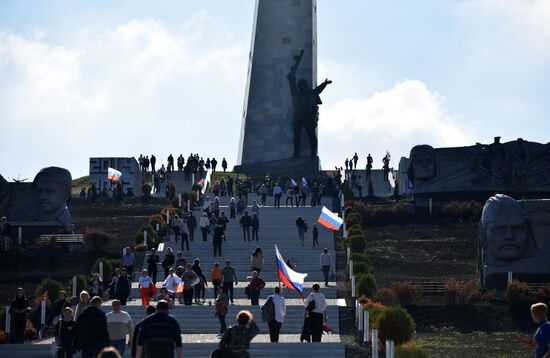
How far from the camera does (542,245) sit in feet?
92.7

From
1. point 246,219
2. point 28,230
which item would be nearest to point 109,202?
point 28,230

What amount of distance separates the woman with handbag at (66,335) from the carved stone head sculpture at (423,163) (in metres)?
29.3

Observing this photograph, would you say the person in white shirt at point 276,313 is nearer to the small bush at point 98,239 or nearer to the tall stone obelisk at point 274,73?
the small bush at point 98,239

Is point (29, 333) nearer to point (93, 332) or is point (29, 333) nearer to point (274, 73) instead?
point (93, 332)

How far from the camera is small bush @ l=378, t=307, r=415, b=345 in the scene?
66.2ft

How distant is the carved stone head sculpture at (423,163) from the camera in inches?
1768

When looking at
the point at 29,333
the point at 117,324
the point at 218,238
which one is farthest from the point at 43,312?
the point at 218,238

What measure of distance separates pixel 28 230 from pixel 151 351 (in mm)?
27447

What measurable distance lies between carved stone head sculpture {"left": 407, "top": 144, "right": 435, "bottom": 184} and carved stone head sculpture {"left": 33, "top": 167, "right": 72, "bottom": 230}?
40.9 feet

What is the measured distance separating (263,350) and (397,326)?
85.1 inches

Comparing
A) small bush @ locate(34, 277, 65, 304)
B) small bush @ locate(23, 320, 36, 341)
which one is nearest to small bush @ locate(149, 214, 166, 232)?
small bush @ locate(34, 277, 65, 304)

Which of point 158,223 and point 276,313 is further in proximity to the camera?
point 158,223

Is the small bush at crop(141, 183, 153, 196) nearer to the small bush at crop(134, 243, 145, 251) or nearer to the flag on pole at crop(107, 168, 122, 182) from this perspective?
the flag on pole at crop(107, 168, 122, 182)

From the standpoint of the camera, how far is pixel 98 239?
36.6 metres
